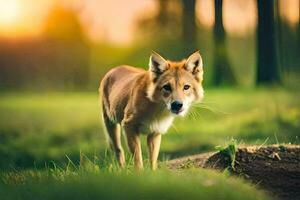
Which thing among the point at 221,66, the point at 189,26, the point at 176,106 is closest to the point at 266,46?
the point at 221,66

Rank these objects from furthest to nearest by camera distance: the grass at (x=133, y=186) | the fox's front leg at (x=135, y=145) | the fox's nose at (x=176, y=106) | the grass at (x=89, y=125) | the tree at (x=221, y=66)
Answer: the tree at (x=221, y=66), the grass at (x=89, y=125), the fox's front leg at (x=135, y=145), the fox's nose at (x=176, y=106), the grass at (x=133, y=186)

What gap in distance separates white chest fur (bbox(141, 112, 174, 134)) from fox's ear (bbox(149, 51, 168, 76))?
0.36 metres

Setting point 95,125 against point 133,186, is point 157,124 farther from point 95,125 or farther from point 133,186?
point 95,125

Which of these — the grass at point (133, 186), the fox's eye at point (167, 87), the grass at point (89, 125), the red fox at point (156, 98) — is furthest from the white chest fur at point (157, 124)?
Result: the grass at point (89, 125)

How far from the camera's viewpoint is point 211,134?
947 cm

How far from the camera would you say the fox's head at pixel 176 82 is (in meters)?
6.51

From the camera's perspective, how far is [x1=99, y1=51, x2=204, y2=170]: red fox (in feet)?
21.6

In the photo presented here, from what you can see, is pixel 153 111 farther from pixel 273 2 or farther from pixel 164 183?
pixel 273 2

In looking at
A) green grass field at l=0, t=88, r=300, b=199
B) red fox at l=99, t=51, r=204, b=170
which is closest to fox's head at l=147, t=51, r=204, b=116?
red fox at l=99, t=51, r=204, b=170

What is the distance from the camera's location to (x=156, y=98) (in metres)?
6.66

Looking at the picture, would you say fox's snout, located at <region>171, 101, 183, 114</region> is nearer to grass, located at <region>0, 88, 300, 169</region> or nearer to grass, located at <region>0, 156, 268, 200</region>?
grass, located at <region>0, 156, 268, 200</region>

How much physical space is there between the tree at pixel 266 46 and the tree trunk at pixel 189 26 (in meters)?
0.84

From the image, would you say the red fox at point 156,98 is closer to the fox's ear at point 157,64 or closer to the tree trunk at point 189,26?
the fox's ear at point 157,64

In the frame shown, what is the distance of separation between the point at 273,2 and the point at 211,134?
2.21 meters
